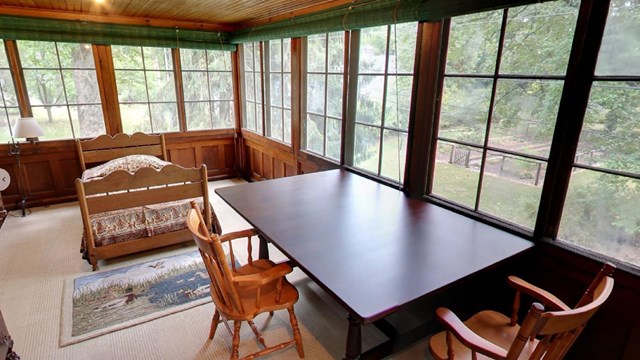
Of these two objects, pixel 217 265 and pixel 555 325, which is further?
pixel 217 265

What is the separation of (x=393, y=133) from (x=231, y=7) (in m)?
2.06

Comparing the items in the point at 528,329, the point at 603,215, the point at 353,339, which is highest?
the point at 603,215

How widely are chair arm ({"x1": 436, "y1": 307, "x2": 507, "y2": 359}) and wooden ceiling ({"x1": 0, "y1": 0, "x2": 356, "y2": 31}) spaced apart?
2305mm

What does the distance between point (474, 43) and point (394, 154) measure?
951mm

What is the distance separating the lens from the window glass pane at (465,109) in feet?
6.41

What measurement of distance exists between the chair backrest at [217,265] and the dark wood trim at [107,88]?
3349 millimetres

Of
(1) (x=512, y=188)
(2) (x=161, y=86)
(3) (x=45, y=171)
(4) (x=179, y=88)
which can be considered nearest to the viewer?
(1) (x=512, y=188)

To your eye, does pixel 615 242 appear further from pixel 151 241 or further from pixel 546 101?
pixel 151 241

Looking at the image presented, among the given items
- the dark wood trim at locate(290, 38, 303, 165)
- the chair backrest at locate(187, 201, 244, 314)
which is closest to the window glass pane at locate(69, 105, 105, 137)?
the dark wood trim at locate(290, 38, 303, 165)

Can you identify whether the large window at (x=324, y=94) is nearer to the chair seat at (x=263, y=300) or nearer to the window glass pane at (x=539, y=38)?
the window glass pane at (x=539, y=38)

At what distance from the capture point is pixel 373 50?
2.67 metres

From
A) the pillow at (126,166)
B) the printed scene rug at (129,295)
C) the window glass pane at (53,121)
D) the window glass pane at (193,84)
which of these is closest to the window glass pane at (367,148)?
the printed scene rug at (129,295)

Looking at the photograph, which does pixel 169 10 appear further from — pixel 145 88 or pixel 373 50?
pixel 373 50

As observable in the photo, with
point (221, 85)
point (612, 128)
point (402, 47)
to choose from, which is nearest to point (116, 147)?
point (221, 85)
